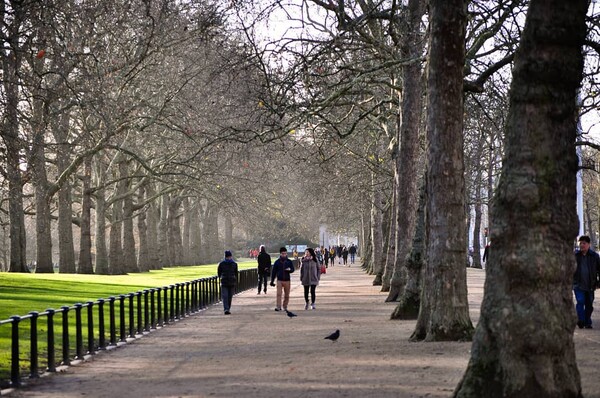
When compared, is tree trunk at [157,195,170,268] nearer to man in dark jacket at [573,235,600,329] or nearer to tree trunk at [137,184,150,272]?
tree trunk at [137,184,150,272]

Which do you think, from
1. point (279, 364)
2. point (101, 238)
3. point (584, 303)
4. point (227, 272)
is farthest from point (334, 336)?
point (101, 238)

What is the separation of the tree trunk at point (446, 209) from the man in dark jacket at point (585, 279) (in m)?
3.22

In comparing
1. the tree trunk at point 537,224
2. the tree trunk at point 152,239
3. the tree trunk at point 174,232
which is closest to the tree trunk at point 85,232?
the tree trunk at point 152,239

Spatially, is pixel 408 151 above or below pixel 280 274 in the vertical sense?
above

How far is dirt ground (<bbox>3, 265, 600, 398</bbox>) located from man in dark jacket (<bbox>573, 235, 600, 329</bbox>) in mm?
824

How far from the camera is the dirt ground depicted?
40.6ft

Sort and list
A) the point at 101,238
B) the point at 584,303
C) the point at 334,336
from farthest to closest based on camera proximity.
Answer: the point at 101,238 < the point at 584,303 < the point at 334,336

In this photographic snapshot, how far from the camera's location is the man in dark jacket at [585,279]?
2036cm

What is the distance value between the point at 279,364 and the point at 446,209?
4185mm

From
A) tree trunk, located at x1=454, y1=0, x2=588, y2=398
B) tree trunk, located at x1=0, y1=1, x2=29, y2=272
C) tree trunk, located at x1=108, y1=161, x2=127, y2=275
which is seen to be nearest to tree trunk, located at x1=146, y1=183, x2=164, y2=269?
tree trunk, located at x1=108, y1=161, x2=127, y2=275

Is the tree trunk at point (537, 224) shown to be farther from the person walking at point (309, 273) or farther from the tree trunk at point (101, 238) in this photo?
the tree trunk at point (101, 238)

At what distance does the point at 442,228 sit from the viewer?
17984 mm

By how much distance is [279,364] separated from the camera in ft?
50.4

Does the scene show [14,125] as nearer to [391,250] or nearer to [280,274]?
[280,274]
